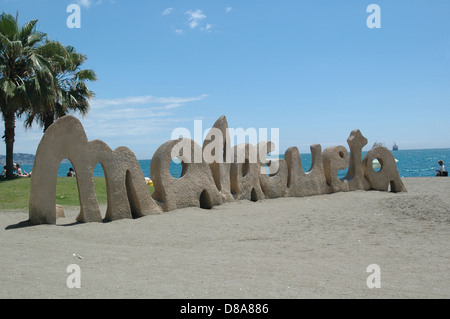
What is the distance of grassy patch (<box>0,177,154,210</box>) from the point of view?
47.2 ft

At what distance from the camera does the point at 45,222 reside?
900cm

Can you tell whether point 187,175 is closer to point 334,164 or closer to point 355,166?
point 334,164

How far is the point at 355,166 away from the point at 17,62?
15.2 metres

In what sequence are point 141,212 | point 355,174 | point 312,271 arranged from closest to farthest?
point 312,271 → point 141,212 → point 355,174

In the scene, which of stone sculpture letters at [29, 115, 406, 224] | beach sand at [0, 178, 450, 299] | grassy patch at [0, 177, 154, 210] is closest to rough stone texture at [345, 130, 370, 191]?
stone sculpture letters at [29, 115, 406, 224]

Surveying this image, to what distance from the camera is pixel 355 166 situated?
628 inches

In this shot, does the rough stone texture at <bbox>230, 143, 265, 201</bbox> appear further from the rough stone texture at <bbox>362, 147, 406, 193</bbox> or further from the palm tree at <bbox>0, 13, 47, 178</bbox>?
the palm tree at <bbox>0, 13, 47, 178</bbox>

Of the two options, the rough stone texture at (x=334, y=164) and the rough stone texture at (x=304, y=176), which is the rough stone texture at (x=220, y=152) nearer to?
the rough stone texture at (x=304, y=176)

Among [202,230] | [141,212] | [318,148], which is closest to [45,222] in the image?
[141,212]

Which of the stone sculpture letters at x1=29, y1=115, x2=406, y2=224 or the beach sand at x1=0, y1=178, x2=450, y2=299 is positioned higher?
the stone sculpture letters at x1=29, y1=115, x2=406, y2=224

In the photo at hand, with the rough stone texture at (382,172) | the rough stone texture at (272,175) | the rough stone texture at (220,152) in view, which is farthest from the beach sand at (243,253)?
the rough stone texture at (382,172)

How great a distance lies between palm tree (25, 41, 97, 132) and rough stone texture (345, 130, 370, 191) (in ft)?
43.5

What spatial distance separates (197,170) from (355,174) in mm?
7255
